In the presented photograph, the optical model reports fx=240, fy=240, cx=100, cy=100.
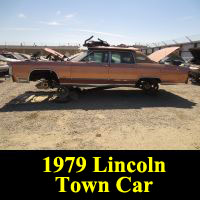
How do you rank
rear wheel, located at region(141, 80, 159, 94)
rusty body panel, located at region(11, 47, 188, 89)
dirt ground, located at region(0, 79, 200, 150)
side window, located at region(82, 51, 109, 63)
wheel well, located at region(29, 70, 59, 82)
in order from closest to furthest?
1. dirt ground, located at region(0, 79, 200, 150)
2. rusty body panel, located at region(11, 47, 188, 89)
3. wheel well, located at region(29, 70, 59, 82)
4. side window, located at region(82, 51, 109, 63)
5. rear wheel, located at region(141, 80, 159, 94)

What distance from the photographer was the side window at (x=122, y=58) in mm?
8539

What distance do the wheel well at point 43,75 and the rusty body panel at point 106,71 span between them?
8 centimetres

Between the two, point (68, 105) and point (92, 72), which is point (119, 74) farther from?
point (68, 105)

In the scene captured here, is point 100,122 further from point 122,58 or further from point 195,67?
point 195,67

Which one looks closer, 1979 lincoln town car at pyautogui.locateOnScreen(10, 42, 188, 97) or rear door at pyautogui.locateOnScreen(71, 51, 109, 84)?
1979 lincoln town car at pyautogui.locateOnScreen(10, 42, 188, 97)

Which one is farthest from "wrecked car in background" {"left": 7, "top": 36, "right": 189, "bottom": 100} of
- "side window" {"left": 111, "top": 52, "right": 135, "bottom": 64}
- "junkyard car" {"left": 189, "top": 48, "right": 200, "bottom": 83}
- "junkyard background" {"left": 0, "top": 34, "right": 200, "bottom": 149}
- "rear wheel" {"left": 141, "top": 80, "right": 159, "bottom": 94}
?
"junkyard car" {"left": 189, "top": 48, "right": 200, "bottom": 83}

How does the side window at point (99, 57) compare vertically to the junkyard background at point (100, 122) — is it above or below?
above

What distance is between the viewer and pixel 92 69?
834cm

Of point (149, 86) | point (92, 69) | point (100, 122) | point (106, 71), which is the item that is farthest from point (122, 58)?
point (100, 122)

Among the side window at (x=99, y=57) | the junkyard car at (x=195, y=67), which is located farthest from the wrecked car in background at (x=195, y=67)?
the side window at (x=99, y=57)

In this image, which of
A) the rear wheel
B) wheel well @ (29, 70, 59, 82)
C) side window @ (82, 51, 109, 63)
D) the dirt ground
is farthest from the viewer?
the rear wheel

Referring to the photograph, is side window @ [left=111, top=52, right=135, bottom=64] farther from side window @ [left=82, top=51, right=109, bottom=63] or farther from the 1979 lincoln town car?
side window @ [left=82, top=51, right=109, bottom=63]

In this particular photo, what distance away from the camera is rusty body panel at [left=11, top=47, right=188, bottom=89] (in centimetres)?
804

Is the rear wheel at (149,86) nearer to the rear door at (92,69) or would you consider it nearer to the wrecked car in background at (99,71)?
the wrecked car in background at (99,71)
